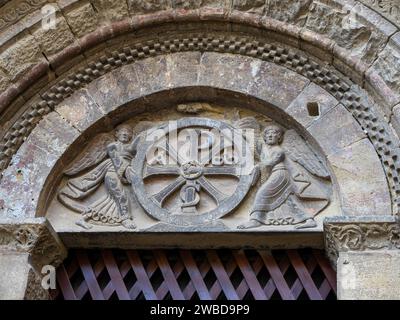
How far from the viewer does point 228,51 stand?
655cm

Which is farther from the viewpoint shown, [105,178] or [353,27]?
[105,178]

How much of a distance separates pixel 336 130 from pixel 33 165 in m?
2.39

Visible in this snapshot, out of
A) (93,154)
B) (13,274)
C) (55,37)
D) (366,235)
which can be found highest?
(55,37)

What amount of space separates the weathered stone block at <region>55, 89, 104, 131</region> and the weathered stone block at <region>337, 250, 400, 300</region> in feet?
7.60

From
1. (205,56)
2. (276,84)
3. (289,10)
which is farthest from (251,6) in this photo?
(276,84)

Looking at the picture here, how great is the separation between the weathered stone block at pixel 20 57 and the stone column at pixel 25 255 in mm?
1293

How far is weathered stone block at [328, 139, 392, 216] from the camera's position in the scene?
5.64m

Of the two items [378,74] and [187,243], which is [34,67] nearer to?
[187,243]

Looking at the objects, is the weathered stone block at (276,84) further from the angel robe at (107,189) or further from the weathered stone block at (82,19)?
the weathered stone block at (82,19)

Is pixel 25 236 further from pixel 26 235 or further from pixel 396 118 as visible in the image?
pixel 396 118

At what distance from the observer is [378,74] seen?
5.98 metres

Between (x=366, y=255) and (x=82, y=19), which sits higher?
(x=82, y=19)

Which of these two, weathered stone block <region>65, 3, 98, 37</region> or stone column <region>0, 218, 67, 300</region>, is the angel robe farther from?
weathered stone block <region>65, 3, 98, 37</region>
